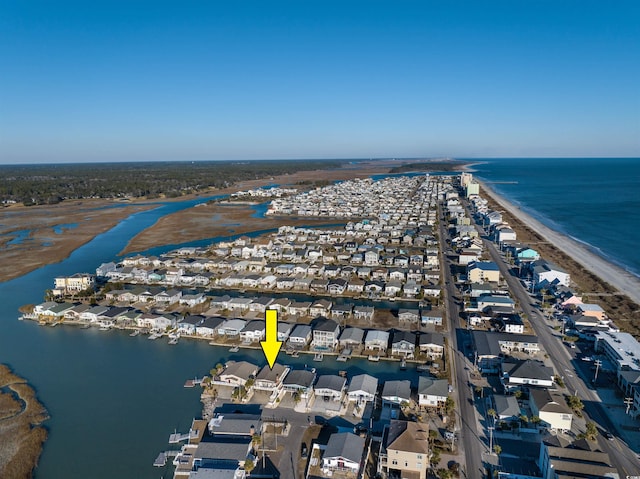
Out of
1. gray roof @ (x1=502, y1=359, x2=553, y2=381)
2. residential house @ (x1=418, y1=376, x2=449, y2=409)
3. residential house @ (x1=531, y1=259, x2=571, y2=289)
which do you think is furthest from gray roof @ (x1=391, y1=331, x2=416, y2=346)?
residential house @ (x1=531, y1=259, x2=571, y2=289)

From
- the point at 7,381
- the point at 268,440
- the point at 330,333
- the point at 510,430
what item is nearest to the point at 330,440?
the point at 268,440

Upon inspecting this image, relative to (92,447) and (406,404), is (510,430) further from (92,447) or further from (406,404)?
(92,447)

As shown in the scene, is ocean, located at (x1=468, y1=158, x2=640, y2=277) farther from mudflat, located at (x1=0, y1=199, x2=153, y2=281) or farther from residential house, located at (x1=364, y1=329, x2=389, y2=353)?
mudflat, located at (x1=0, y1=199, x2=153, y2=281)

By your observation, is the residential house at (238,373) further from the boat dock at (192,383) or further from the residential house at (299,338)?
the residential house at (299,338)

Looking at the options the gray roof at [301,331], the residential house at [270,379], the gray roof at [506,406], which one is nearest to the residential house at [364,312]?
the gray roof at [301,331]

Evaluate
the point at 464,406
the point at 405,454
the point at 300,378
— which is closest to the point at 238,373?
the point at 300,378

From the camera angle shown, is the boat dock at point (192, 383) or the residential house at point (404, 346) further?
the residential house at point (404, 346)

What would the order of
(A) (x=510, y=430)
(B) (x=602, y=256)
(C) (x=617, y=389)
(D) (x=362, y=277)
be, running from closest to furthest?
(A) (x=510, y=430), (C) (x=617, y=389), (D) (x=362, y=277), (B) (x=602, y=256)
